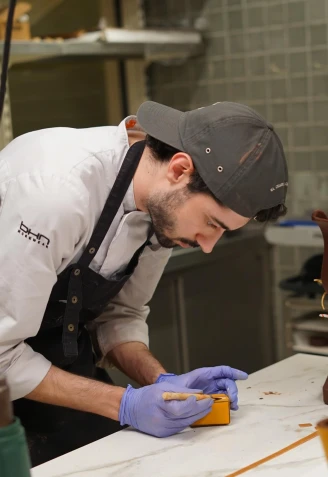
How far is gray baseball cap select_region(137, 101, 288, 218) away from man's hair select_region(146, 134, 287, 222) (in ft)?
A: 0.08

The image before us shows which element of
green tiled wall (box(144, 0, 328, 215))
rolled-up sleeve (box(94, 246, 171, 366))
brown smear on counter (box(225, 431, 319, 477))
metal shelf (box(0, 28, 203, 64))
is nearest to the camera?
brown smear on counter (box(225, 431, 319, 477))

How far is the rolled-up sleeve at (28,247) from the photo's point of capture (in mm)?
1582

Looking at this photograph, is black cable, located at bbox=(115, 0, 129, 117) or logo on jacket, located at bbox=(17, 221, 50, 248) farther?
black cable, located at bbox=(115, 0, 129, 117)

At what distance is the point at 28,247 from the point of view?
1579mm

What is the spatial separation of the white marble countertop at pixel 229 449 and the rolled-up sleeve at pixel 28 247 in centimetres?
28

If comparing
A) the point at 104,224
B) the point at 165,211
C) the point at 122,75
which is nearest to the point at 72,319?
the point at 104,224

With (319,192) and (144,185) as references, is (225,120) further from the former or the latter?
(319,192)

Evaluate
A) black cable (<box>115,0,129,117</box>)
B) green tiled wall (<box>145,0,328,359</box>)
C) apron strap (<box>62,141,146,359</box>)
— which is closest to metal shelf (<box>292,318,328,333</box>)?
green tiled wall (<box>145,0,328,359</box>)

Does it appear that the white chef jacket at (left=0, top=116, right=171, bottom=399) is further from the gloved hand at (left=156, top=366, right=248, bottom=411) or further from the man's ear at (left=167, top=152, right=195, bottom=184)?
the gloved hand at (left=156, top=366, right=248, bottom=411)

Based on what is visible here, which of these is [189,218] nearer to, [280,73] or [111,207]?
[111,207]

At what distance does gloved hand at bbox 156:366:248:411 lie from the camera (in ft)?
5.71

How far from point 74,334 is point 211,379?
1.11ft

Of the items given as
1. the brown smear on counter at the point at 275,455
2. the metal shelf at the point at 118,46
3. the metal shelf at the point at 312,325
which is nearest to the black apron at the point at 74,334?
the brown smear on counter at the point at 275,455

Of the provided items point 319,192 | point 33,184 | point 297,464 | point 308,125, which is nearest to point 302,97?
point 308,125
